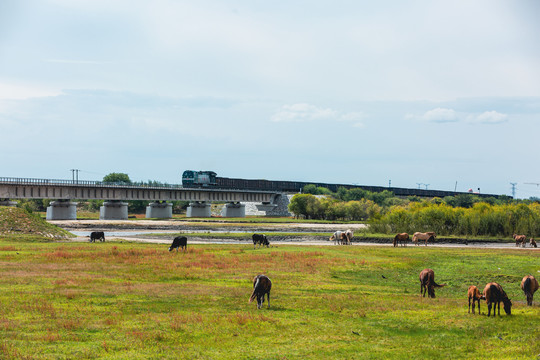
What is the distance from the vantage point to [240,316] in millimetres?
20672

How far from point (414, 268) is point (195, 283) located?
19.2 metres

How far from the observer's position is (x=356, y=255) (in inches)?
1991

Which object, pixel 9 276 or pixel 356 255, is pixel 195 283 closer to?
pixel 9 276

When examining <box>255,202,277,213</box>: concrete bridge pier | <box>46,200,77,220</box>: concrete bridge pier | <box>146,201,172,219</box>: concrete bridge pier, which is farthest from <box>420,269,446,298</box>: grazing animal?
<box>255,202,277,213</box>: concrete bridge pier

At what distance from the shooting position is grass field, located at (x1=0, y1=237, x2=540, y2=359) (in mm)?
16672

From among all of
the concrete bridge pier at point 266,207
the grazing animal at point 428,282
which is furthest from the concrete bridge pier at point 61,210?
the grazing animal at point 428,282

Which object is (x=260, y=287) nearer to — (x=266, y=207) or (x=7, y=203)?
(x=7, y=203)

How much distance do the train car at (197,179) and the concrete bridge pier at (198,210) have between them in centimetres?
681

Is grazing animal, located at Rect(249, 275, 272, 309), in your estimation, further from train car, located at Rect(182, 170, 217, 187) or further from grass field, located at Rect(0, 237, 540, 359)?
train car, located at Rect(182, 170, 217, 187)

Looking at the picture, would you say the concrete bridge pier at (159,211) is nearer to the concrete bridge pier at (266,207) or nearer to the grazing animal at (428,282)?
the concrete bridge pier at (266,207)

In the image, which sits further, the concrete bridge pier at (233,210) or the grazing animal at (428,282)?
the concrete bridge pier at (233,210)

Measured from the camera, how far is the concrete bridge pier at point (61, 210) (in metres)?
138

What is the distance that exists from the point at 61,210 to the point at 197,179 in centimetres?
4847

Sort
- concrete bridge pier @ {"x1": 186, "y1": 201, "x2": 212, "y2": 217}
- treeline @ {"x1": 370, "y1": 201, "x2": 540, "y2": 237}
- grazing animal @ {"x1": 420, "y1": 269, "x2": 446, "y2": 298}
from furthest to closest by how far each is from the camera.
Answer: concrete bridge pier @ {"x1": 186, "y1": 201, "x2": 212, "y2": 217} → treeline @ {"x1": 370, "y1": 201, "x2": 540, "y2": 237} → grazing animal @ {"x1": 420, "y1": 269, "x2": 446, "y2": 298}
